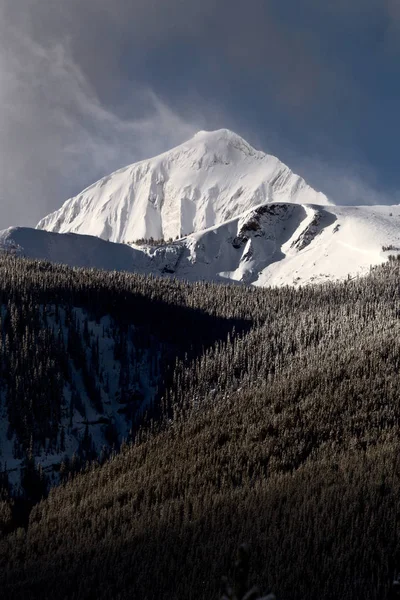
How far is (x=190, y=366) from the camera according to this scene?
246 feet

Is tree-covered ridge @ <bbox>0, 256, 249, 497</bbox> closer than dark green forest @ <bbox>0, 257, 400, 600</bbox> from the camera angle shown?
No

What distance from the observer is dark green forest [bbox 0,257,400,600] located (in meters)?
19.0

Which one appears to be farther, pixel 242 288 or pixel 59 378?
pixel 242 288

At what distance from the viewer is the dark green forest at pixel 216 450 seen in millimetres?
18984

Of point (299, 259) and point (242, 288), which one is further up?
point (299, 259)

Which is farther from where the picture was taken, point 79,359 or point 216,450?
point 79,359

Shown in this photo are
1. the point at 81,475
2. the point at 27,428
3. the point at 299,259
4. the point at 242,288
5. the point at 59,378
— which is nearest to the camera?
the point at 81,475

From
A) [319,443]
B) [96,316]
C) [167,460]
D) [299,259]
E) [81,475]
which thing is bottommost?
[81,475]

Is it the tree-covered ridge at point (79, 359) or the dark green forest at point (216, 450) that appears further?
the tree-covered ridge at point (79, 359)

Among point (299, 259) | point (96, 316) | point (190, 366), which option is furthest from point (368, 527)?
point (299, 259)

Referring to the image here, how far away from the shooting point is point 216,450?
142 feet

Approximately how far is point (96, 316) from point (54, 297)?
8.82m

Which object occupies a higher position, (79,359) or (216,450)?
(79,359)

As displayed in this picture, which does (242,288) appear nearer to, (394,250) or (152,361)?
(152,361)
